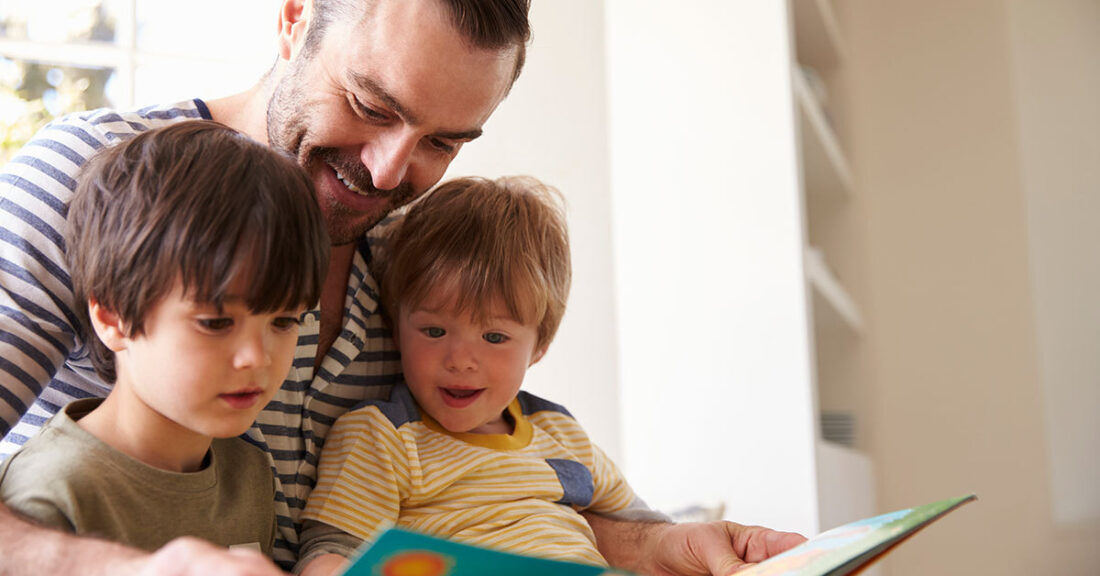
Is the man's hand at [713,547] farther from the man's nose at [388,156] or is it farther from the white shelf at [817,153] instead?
the white shelf at [817,153]

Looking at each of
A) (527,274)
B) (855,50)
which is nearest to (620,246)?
(527,274)

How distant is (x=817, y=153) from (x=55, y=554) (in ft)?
8.64

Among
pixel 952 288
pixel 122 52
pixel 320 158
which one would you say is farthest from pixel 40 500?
pixel 952 288

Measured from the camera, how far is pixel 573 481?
133cm

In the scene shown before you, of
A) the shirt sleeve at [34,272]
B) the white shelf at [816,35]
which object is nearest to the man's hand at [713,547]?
the shirt sleeve at [34,272]

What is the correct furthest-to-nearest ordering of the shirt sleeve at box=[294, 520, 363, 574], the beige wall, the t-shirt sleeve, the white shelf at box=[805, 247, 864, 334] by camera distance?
the beige wall < the white shelf at box=[805, 247, 864, 334] < the shirt sleeve at box=[294, 520, 363, 574] < the t-shirt sleeve

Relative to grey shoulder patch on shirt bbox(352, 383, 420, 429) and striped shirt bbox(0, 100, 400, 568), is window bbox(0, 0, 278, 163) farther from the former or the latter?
grey shoulder patch on shirt bbox(352, 383, 420, 429)

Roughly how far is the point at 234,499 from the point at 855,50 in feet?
11.3

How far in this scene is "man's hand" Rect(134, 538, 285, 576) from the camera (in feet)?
2.25

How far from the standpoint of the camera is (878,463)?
3.76 meters

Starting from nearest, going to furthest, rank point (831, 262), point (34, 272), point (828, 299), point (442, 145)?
point (34, 272)
point (442, 145)
point (828, 299)
point (831, 262)

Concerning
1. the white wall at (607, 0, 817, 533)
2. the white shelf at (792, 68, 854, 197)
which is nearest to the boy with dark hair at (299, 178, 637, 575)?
the white wall at (607, 0, 817, 533)

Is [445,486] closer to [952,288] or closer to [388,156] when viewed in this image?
[388,156]

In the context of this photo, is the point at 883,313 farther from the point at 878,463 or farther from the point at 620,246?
the point at 620,246
